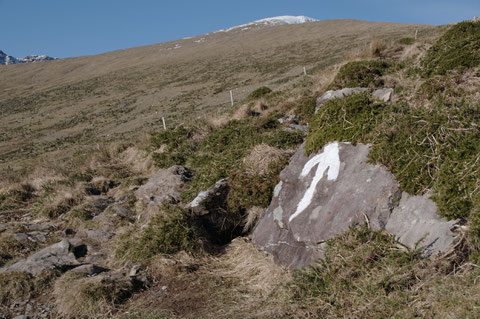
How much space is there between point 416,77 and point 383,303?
623 centimetres

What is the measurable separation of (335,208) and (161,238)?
115 inches

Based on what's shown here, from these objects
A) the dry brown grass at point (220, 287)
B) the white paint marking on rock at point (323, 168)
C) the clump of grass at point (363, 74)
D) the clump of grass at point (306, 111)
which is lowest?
the dry brown grass at point (220, 287)

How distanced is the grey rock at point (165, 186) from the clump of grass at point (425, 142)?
414 cm

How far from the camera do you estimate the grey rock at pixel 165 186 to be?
816cm

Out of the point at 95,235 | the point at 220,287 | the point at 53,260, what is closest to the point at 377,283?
the point at 220,287

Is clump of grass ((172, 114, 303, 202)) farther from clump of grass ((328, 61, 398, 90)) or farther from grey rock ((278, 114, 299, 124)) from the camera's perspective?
clump of grass ((328, 61, 398, 90))

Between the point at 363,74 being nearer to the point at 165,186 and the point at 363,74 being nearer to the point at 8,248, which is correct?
the point at 165,186

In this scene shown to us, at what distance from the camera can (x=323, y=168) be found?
5.14 m

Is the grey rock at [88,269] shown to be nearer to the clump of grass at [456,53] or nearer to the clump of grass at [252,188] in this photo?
the clump of grass at [252,188]

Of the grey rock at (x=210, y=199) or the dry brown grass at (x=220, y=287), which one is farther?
the grey rock at (x=210, y=199)

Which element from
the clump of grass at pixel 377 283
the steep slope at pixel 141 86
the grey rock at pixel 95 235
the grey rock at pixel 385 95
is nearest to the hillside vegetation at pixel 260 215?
the clump of grass at pixel 377 283

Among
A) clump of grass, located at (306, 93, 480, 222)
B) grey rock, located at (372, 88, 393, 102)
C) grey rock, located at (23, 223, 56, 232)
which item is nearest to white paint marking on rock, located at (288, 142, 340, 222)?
clump of grass, located at (306, 93, 480, 222)

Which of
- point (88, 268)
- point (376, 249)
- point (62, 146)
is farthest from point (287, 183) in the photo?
point (62, 146)

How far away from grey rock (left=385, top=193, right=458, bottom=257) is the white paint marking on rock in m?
1.01
